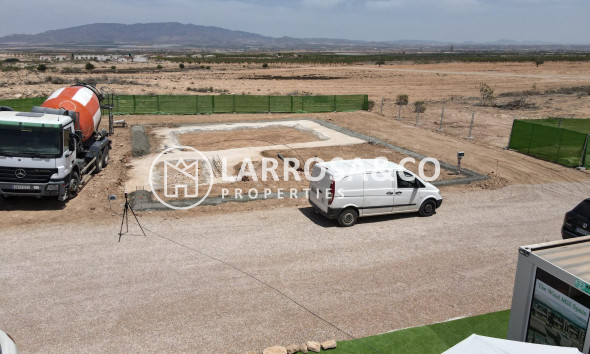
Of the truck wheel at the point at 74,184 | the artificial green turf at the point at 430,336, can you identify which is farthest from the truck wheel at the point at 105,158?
the artificial green turf at the point at 430,336

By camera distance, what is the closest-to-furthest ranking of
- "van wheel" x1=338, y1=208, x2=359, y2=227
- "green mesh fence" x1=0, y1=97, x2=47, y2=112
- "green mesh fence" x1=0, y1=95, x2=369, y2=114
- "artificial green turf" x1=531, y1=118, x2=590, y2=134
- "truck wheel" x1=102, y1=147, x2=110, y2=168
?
1. "van wheel" x1=338, y1=208, x2=359, y2=227
2. "truck wheel" x1=102, y1=147, x2=110, y2=168
3. "artificial green turf" x1=531, y1=118, x2=590, y2=134
4. "green mesh fence" x1=0, y1=97, x2=47, y2=112
5. "green mesh fence" x1=0, y1=95, x2=369, y2=114

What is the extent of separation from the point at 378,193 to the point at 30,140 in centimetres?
1141

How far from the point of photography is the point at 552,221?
15.0 meters

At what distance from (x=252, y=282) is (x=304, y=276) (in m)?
1.27

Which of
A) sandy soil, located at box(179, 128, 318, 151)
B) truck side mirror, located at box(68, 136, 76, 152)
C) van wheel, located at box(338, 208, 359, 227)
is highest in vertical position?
truck side mirror, located at box(68, 136, 76, 152)

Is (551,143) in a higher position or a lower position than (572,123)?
lower

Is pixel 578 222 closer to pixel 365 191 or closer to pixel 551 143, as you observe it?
pixel 365 191

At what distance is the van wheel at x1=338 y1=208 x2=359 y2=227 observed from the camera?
14125 mm

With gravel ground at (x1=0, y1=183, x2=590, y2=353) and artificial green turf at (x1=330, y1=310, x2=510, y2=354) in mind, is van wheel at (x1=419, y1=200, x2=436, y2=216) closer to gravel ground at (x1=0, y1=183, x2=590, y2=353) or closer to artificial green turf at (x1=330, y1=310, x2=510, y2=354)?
gravel ground at (x1=0, y1=183, x2=590, y2=353)

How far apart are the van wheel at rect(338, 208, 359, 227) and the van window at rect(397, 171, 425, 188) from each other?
5.86 feet

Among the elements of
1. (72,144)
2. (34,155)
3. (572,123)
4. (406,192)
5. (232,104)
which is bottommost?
(406,192)

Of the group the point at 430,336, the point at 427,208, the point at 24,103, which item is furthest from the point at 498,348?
the point at 24,103

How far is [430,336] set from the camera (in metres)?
8.59

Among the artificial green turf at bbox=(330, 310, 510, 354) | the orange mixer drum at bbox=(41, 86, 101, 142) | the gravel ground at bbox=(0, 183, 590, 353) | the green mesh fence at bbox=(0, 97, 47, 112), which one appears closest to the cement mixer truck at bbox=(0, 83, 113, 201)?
the gravel ground at bbox=(0, 183, 590, 353)
